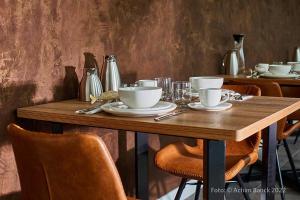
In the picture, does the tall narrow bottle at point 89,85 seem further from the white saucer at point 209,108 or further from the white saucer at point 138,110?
the white saucer at point 209,108

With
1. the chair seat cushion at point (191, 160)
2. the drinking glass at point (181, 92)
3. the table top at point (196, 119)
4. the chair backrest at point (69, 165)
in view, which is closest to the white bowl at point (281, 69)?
the chair seat cushion at point (191, 160)

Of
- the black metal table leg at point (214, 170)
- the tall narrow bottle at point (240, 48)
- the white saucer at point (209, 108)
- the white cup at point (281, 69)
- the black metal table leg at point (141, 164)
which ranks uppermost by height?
the tall narrow bottle at point (240, 48)

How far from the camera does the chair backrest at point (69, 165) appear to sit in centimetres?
97

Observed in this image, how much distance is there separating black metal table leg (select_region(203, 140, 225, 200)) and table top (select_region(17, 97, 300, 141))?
81 mm

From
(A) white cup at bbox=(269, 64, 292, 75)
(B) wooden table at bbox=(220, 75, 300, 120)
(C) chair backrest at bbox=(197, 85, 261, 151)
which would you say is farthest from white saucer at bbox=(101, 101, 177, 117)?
(A) white cup at bbox=(269, 64, 292, 75)

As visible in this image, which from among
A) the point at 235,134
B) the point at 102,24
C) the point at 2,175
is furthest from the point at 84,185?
the point at 102,24

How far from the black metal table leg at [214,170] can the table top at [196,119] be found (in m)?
0.08

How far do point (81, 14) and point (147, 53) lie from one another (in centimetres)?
54

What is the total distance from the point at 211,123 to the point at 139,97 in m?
0.27

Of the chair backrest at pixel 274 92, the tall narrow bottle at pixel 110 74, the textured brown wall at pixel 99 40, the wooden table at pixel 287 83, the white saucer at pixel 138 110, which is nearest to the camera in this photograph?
the white saucer at pixel 138 110

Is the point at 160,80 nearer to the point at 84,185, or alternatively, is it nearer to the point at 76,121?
the point at 76,121

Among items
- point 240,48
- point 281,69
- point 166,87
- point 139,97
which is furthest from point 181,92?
point 240,48

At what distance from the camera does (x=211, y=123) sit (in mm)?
1200

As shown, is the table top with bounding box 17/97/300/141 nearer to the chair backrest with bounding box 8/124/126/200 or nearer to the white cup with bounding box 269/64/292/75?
the chair backrest with bounding box 8/124/126/200
